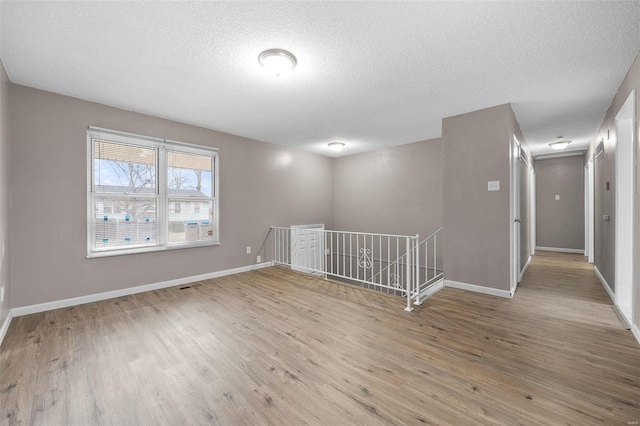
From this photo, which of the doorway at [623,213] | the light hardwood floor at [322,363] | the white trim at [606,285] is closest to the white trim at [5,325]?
the light hardwood floor at [322,363]

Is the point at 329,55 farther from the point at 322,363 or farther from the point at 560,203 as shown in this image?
the point at 560,203

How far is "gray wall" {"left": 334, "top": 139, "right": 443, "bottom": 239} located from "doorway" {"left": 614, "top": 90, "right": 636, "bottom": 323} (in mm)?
2343

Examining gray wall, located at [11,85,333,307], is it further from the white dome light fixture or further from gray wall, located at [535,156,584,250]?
gray wall, located at [535,156,584,250]

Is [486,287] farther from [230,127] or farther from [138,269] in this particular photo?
[138,269]

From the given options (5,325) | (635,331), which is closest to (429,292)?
(635,331)

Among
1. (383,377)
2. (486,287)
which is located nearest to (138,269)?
(383,377)

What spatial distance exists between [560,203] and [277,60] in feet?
26.2

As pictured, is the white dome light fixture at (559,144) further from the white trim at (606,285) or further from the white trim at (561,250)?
the white trim at (561,250)

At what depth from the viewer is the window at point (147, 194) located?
324cm

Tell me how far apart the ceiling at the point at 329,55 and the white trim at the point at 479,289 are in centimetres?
239

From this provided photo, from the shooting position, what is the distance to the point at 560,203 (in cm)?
666

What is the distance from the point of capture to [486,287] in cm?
342

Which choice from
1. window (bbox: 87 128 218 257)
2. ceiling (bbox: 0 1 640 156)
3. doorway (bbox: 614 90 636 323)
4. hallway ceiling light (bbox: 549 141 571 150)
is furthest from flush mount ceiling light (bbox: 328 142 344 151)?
hallway ceiling light (bbox: 549 141 571 150)

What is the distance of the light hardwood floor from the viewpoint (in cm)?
144
